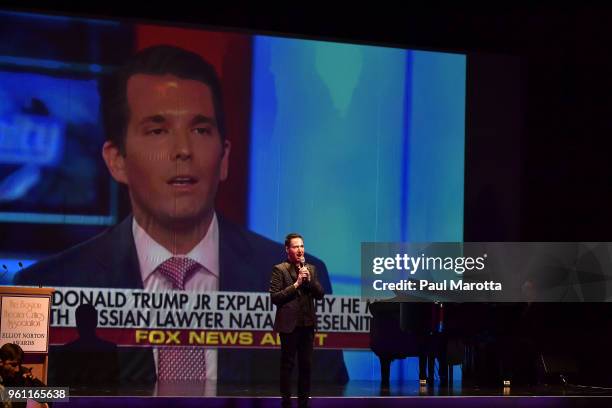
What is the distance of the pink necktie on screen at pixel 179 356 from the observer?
32.6ft

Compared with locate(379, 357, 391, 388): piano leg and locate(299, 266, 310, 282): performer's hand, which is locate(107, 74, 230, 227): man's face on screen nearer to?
locate(379, 357, 391, 388): piano leg

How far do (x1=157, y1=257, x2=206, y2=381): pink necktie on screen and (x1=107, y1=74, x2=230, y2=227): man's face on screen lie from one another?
1.51ft

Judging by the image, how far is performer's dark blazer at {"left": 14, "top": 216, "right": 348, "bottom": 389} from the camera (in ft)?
32.0

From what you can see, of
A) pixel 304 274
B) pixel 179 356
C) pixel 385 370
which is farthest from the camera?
pixel 385 370

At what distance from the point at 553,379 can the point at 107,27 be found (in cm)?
624

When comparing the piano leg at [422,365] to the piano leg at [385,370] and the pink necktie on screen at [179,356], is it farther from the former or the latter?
the pink necktie on screen at [179,356]

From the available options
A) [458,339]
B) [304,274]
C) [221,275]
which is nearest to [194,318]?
[221,275]

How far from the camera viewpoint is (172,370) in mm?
9930

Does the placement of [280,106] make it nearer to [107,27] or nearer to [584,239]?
[107,27]

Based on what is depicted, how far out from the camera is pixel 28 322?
654 cm

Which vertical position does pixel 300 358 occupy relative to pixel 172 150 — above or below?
below

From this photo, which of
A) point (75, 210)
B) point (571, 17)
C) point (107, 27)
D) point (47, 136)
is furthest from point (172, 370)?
point (571, 17)

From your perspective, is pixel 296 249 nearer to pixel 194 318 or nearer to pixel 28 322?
pixel 28 322

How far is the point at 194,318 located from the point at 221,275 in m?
0.55
